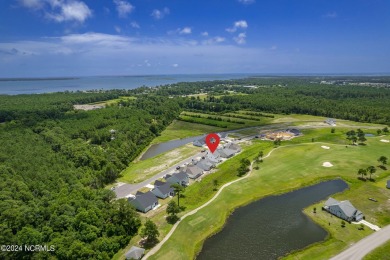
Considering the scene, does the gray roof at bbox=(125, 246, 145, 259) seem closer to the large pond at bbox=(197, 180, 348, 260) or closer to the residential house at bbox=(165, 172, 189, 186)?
the large pond at bbox=(197, 180, 348, 260)

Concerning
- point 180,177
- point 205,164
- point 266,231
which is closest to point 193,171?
point 205,164

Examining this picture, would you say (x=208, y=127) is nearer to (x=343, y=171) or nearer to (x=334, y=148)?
(x=334, y=148)

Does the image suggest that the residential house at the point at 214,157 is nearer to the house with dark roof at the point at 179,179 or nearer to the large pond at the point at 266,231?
the house with dark roof at the point at 179,179

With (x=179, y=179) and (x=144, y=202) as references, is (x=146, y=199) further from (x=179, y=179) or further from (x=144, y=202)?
(x=179, y=179)

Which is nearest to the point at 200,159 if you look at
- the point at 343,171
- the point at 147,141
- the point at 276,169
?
the point at 276,169

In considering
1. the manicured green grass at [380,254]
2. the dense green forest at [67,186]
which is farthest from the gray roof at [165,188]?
the manicured green grass at [380,254]

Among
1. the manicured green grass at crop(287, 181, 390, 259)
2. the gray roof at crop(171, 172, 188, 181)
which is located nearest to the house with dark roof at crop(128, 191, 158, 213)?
the gray roof at crop(171, 172, 188, 181)
